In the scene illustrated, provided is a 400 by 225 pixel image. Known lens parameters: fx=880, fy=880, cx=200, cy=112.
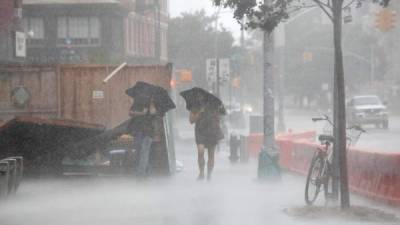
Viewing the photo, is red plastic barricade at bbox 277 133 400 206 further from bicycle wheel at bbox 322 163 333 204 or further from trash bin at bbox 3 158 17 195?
trash bin at bbox 3 158 17 195

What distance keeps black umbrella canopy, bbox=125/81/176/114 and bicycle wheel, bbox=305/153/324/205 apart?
12.8ft

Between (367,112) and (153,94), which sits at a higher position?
(153,94)

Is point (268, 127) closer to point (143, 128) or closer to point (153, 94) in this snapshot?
point (153, 94)

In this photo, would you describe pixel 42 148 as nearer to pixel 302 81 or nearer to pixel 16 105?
pixel 16 105

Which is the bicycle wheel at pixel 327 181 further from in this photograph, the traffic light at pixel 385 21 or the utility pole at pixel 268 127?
the traffic light at pixel 385 21

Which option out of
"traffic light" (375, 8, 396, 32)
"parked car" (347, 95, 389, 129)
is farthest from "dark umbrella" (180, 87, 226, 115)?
"parked car" (347, 95, 389, 129)

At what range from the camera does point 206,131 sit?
1647 centimetres

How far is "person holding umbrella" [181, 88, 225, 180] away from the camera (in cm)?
1645

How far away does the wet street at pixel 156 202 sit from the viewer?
11.1m

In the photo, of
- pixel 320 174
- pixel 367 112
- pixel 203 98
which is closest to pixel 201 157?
pixel 203 98

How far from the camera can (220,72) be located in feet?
102

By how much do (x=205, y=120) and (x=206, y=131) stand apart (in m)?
0.21

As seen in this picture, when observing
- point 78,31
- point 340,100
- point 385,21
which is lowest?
point 340,100

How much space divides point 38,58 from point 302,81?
5389cm
